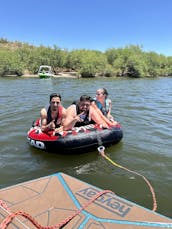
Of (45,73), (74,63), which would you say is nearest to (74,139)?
(45,73)

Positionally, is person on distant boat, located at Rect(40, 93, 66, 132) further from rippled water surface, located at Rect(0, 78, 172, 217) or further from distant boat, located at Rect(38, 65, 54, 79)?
distant boat, located at Rect(38, 65, 54, 79)

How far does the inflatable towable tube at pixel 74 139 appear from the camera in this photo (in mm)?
5391

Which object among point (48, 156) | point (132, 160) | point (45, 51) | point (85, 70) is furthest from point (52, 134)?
point (45, 51)

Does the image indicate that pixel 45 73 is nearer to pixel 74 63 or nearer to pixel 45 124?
pixel 74 63

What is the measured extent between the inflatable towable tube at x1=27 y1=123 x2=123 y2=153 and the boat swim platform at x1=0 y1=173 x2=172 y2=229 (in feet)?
7.53

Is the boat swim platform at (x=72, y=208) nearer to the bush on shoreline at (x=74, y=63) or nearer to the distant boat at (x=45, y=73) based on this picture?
the distant boat at (x=45, y=73)

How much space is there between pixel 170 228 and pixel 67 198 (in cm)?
108

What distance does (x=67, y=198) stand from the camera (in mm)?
2736

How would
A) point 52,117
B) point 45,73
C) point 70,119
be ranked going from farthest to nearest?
point 45,73
point 52,117
point 70,119

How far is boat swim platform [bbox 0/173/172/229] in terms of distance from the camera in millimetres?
2307

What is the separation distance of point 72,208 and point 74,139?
113 inches

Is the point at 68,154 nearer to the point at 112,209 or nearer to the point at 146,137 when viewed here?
the point at 146,137

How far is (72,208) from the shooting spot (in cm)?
A: 255

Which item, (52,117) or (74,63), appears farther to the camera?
(74,63)
